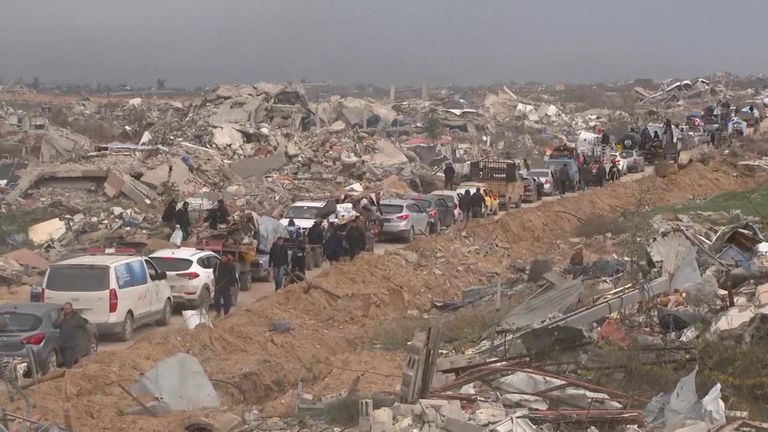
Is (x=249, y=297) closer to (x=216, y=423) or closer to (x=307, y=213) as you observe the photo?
(x=307, y=213)

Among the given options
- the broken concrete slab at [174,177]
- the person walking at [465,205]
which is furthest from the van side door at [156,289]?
the broken concrete slab at [174,177]

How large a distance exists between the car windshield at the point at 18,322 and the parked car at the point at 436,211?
18.7m

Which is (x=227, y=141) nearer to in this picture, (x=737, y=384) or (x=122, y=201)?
(x=122, y=201)

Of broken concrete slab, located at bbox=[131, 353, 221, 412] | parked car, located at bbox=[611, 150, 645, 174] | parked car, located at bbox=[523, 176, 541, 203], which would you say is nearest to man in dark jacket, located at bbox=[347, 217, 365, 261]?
broken concrete slab, located at bbox=[131, 353, 221, 412]

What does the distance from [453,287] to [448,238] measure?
4.52 meters

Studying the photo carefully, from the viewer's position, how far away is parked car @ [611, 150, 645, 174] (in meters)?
51.5

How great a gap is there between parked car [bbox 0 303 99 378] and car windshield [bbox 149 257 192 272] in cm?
510

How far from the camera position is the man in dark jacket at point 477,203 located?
120 ft

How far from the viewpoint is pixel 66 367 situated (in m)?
16.2

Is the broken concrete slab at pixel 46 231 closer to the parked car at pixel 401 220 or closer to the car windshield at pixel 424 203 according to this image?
the parked car at pixel 401 220

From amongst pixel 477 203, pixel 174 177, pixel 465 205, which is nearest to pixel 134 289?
pixel 465 205

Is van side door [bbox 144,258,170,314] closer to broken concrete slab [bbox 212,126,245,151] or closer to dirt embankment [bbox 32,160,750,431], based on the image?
dirt embankment [bbox 32,160,750,431]

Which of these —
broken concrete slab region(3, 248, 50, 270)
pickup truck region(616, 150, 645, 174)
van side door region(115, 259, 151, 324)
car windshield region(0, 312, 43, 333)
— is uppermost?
car windshield region(0, 312, 43, 333)

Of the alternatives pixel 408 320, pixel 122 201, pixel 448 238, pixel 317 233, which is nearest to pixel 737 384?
pixel 408 320
